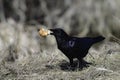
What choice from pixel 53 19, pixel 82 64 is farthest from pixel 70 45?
pixel 53 19

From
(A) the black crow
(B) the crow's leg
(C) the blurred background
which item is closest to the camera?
(A) the black crow

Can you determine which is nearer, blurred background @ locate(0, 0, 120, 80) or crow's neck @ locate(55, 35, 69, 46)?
crow's neck @ locate(55, 35, 69, 46)

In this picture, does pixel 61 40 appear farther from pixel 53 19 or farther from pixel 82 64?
pixel 53 19

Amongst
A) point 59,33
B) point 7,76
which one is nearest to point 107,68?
point 59,33

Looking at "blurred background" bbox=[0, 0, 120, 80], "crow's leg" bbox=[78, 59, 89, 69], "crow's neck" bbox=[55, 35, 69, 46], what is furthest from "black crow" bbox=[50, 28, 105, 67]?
"blurred background" bbox=[0, 0, 120, 80]

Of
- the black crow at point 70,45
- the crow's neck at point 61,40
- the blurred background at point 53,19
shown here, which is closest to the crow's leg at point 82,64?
the black crow at point 70,45

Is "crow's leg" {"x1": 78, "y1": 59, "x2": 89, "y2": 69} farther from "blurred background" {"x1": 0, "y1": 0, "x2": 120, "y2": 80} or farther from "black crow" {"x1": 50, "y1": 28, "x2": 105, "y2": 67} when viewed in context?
"blurred background" {"x1": 0, "y1": 0, "x2": 120, "y2": 80}

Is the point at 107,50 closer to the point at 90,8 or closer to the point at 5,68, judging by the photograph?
the point at 5,68

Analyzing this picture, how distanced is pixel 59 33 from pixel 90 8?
557 cm

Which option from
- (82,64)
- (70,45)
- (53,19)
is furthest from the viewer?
(53,19)

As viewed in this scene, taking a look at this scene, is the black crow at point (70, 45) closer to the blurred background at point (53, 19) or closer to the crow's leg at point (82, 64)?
the crow's leg at point (82, 64)

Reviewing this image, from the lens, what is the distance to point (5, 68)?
6.12 m

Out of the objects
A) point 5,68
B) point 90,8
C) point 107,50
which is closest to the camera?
point 5,68

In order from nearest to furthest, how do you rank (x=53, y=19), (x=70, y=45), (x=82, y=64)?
(x=70, y=45), (x=82, y=64), (x=53, y=19)
